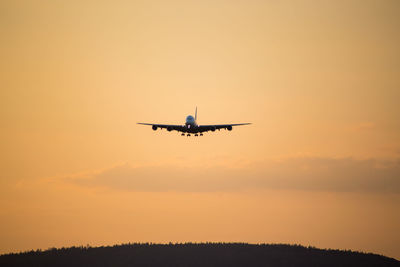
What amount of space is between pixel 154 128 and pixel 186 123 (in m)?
8.64

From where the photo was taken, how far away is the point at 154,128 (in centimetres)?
17775

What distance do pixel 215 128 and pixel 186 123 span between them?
25.2 feet

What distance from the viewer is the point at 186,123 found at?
579 ft

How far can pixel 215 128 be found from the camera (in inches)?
6954

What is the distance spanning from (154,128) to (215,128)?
16.1 metres
